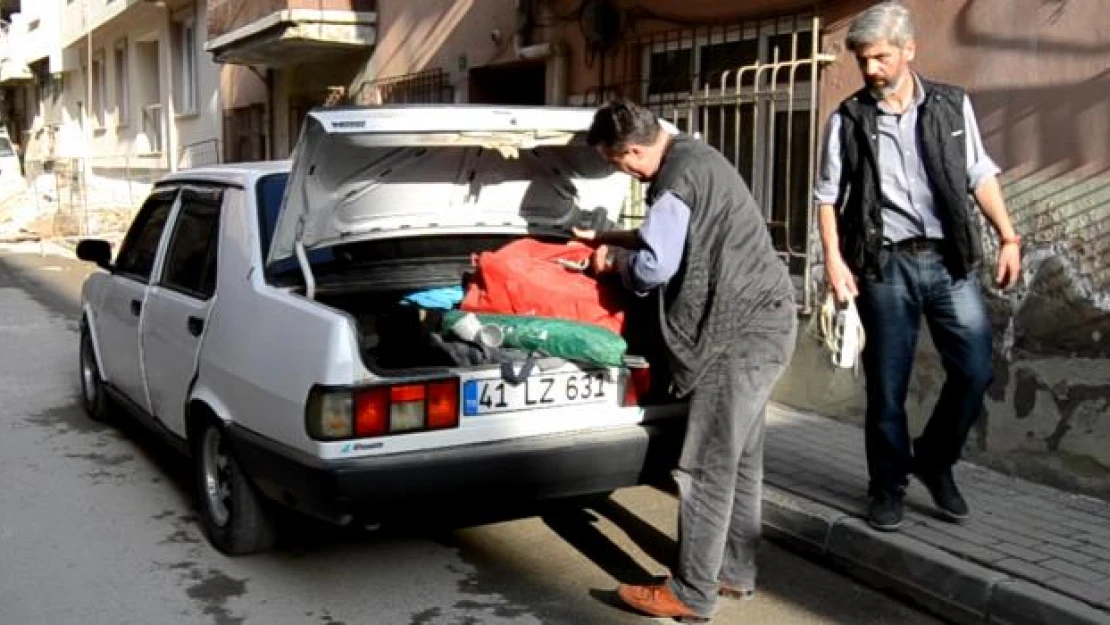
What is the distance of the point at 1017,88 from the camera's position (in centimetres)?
546

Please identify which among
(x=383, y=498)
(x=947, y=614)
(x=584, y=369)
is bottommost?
(x=947, y=614)

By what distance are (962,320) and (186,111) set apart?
18842 mm

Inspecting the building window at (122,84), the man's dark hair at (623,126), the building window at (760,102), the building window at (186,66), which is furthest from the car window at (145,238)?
the building window at (122,84)

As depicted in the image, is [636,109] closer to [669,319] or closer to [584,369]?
[669,319]

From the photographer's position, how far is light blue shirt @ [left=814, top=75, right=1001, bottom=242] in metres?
4.20

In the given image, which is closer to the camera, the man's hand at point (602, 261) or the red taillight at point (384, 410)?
the red taillight at point (384, 410)

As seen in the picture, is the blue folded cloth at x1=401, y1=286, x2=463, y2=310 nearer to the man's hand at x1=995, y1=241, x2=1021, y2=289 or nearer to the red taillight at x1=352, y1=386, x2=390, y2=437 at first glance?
the red taillight at x1=352, y1=386, x2=390, y2=437

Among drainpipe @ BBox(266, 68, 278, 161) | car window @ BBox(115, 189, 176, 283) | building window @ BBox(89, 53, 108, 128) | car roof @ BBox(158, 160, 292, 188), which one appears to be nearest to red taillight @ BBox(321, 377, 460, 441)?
car roof @ BBox(158, 160, 292, 188)

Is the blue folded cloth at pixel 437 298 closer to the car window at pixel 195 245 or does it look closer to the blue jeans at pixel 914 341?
the car window at pixel 195 245

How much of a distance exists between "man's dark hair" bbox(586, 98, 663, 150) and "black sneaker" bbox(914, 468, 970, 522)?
1.94m

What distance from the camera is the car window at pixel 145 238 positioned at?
5598 mm

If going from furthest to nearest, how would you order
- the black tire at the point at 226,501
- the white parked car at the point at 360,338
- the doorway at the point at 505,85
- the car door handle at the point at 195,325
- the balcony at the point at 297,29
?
the balcony at the point at 297,29
the doorway at the point at 505,85
the car door handle at the point at 195,325
the black tire at the point at 226,501
the white parked car at the point at 360,338

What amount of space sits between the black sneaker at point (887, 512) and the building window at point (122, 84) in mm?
23168

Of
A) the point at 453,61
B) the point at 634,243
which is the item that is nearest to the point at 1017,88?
the point at 634,243
